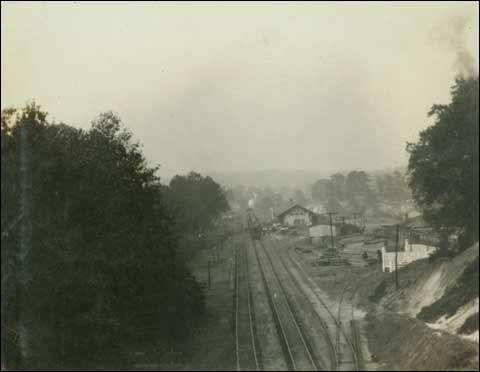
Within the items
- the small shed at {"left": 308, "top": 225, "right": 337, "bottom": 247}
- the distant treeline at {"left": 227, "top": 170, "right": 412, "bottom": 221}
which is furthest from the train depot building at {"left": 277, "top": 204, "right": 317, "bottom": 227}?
the small shed at {"left": 308, "top": 225, "right": 337, "bottom": 247}

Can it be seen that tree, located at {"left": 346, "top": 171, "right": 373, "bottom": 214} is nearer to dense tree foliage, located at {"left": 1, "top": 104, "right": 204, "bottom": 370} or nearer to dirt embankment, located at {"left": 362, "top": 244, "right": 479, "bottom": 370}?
dirt embankment, located at {"left": 362, "top": 244, "right": 479, "bottom": 370}

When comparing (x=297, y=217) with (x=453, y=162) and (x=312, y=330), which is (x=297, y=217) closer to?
(x=453, y=162)

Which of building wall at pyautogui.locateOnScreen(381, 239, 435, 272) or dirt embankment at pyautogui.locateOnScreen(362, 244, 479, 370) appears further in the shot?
building wall at pyautogui.locateOnScreen(381, 239, 435, 272)

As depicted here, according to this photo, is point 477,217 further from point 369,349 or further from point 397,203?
point 397,203

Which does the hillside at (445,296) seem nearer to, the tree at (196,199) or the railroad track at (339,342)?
the railroad track at (339,342)

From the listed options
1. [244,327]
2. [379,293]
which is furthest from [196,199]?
[244,327]
